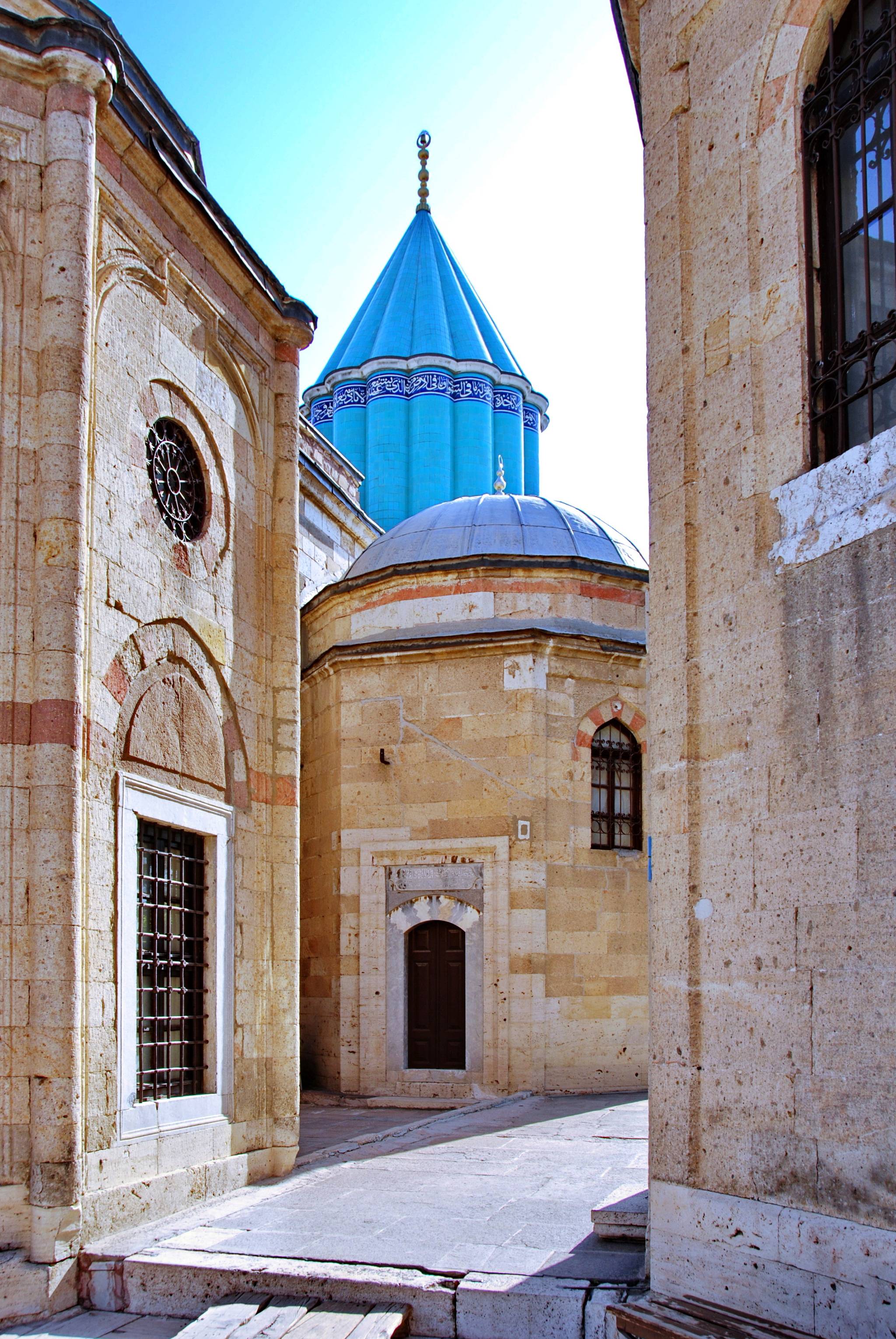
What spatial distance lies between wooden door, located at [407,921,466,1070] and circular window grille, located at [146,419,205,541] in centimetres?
621

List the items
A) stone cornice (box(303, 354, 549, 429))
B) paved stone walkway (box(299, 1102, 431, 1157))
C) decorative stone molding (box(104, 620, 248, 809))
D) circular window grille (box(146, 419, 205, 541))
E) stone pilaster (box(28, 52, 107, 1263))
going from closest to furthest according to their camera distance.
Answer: stone pilaster (box(28, 52, 107, 1263)) < decorative stone molding (box(104, 620, 248, 809)) < circular window grille (box(146, 419, 205, 541)) < paved stone walkway (box(299, 1102, 431, 1157)) < stone cornice (box(303, 354, 549, 429))

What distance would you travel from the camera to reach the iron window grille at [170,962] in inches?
269

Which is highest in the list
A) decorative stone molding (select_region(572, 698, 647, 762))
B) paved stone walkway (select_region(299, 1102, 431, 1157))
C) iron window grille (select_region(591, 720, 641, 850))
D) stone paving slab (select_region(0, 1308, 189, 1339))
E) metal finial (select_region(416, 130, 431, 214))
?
metal finial (select_region(416, 130, 431, 214))

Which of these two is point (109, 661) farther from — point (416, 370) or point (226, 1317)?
point (416, 370)

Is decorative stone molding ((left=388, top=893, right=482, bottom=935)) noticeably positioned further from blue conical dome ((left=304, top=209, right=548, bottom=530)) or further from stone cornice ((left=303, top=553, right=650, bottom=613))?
blue conical dome ((left=304, top=209, right=548, bottom=530))

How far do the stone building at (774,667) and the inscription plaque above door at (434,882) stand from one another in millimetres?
7362

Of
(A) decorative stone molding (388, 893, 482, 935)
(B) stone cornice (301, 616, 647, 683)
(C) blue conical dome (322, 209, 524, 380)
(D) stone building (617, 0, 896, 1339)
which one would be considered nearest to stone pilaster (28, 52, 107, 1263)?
(D) stone building (617, 0, 896, 1339)

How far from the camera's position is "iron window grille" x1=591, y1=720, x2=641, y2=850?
13.2 meters

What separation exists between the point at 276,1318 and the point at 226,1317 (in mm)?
217

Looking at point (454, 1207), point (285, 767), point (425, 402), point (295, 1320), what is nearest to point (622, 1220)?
point (454, 1207)

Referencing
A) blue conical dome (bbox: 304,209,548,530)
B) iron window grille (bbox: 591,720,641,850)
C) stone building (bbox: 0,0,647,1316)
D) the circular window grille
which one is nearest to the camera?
stone building (bbox: 0,0,647,1316)

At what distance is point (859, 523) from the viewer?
4.57 meters

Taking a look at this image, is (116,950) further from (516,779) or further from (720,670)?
(516,779)

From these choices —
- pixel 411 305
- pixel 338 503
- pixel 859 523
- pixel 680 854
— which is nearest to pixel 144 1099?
pixel 680 854
